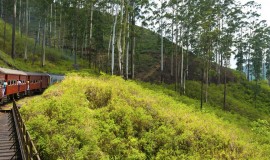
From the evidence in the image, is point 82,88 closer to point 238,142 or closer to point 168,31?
point 238,142

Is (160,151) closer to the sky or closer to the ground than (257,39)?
closer to the ground

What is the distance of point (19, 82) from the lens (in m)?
26.5

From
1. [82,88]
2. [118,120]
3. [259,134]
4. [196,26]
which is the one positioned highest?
[196,26]

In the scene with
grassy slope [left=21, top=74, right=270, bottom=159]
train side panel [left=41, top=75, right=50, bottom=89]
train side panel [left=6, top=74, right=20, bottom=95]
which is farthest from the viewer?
train side panel [left=41, top=75, right=50, bottom=89]

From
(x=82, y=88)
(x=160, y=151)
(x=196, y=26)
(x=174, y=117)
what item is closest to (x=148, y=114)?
(x=174, y=117)

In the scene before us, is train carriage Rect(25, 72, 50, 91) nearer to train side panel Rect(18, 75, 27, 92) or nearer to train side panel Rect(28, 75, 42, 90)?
train side panel Rect(28, 75, 42, 90)

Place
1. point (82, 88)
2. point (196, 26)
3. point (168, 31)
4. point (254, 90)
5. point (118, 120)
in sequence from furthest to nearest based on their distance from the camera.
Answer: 1. point (254, 90)
2. point (168, 31)
3. point (196, 26)
4. point (82, 88)
5. point (118, 120)

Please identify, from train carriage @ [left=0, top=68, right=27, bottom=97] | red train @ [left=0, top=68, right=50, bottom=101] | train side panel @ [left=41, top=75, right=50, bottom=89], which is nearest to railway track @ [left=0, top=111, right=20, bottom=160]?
red train @ [left=0, top=68, right=50, bottom=101]

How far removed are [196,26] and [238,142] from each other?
87.0ft

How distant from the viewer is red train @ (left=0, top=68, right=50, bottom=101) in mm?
21984

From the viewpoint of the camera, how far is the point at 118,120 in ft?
48.8

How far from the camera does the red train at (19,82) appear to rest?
2198 cm

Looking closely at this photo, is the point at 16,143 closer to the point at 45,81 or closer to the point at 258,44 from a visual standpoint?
the point at 45,81

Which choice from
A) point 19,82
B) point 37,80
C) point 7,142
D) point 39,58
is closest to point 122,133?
point 7,142
